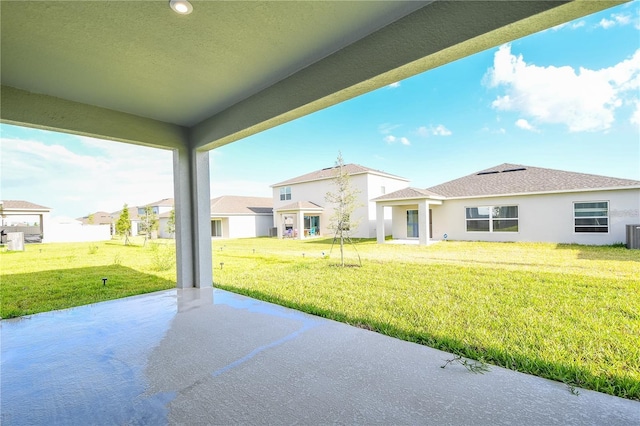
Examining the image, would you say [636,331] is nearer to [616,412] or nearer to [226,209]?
[616,412]

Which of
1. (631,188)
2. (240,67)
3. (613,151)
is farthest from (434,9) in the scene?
(613,151)

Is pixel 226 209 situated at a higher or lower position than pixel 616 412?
higher

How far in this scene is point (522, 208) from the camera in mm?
13508

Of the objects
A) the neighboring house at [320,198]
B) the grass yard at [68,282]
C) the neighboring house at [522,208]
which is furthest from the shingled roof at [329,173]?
the grass yard at [68,282]

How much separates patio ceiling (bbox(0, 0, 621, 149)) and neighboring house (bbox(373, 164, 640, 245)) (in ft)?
38.6

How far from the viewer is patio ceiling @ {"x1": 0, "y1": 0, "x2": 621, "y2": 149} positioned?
2229mm

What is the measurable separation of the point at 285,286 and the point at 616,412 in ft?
16.6

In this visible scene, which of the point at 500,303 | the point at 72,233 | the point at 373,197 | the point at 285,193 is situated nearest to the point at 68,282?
the point at 500,303

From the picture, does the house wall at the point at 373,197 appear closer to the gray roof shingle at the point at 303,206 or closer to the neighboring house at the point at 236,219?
the gray roof shingle at the point at 303,206

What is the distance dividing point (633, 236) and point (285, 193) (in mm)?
20109

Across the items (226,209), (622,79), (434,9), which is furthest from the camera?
(226,209)

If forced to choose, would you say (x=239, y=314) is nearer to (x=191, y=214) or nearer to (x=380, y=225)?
(x=191, y=214)

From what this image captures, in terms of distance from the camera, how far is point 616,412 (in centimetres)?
191

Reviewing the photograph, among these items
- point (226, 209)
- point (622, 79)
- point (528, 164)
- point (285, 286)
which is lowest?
point (285, 286)
